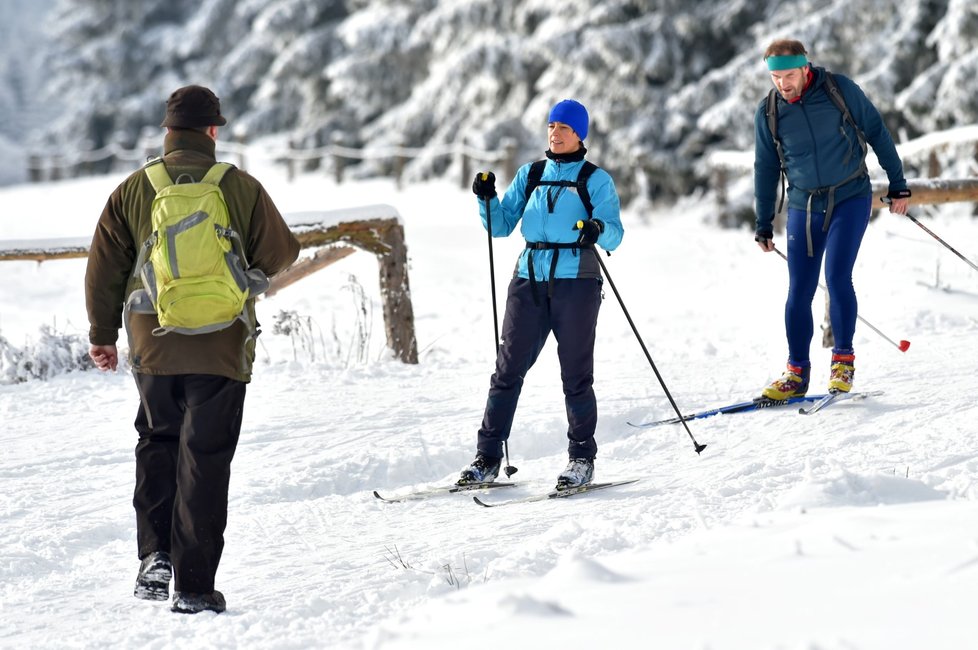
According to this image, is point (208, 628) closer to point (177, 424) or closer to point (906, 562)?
point (177, 424)

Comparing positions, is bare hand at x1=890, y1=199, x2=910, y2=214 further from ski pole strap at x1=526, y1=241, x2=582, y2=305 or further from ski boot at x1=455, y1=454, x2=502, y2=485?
ski boot at x1=455, y1=454, x2=502, y2=485

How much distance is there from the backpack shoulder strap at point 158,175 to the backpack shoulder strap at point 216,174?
0.39 feet

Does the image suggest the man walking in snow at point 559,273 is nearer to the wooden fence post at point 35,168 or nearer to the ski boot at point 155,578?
the ski boot at point 155,578

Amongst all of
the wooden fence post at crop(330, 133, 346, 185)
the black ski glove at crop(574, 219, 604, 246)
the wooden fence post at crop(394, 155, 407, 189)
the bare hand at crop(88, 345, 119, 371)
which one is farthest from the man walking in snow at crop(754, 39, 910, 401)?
the wooden fence post at crop(330, 133, 346, 185)

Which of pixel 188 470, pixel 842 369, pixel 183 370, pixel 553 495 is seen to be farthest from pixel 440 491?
pixel 842 369

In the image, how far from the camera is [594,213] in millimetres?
4895

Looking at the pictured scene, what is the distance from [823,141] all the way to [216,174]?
3.42 metres

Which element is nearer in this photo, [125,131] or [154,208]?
[154,208]

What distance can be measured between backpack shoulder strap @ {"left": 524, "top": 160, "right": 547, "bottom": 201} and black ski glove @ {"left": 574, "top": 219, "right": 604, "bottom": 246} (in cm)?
35

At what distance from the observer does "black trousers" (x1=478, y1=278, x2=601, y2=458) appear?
4.94 m

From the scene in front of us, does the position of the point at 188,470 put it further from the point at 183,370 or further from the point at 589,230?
the point at 589,230

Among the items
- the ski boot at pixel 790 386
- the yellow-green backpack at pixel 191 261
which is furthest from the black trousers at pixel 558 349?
the yellow-green backpack at pixel 191 261

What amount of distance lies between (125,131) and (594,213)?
114ft

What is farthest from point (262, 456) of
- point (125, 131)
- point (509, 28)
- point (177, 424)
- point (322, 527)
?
point (125, 131)
